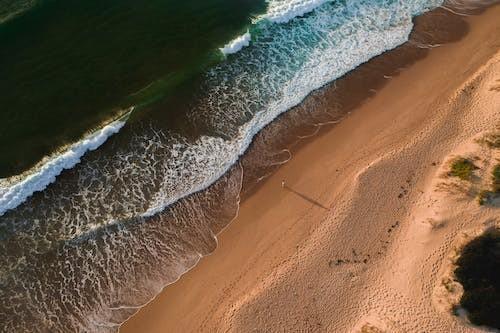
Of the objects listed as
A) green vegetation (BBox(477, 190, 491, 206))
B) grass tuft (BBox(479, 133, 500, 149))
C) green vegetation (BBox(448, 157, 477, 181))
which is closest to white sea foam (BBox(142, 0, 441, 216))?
grass tuft (BBox(479, 133, 500, 149))

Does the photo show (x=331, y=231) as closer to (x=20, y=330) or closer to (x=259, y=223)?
(x=259, y=223)

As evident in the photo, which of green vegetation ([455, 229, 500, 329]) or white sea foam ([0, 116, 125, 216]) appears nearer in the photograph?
green vegetation ([455, 229, 500, 329])

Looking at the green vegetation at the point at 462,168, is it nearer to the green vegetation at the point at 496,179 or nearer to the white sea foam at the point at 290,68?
the green vegetation at the point at 496,179

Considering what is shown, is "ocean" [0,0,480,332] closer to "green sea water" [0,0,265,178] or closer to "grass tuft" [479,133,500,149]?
"green sea water" [0,0,265,178]

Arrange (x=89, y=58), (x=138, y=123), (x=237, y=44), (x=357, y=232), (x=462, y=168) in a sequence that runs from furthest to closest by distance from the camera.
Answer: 1. (x=237, y=44)
2. (x=89, y=58)
3. (x=138, y=123)
4. (x=462, y=168)
5. (x=357, y=232)

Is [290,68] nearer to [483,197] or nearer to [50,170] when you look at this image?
[483,197]

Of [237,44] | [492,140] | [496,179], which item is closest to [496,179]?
[496,179]
